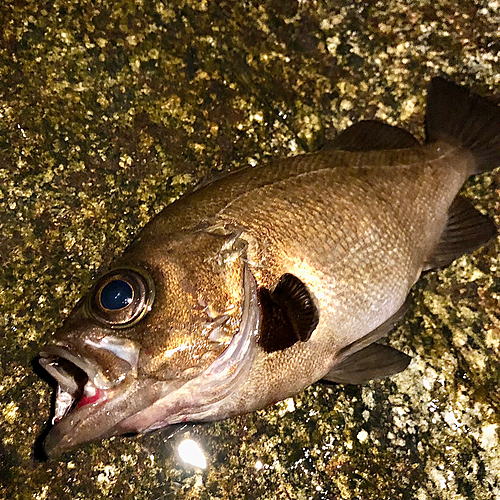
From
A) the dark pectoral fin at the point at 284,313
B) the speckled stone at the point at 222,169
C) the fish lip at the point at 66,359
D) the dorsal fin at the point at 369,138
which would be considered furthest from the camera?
the dorsal fin at the point at 369,138

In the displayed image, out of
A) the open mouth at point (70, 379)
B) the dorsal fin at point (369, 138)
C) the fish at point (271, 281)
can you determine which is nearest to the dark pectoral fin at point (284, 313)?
the fish at point (271, 281)

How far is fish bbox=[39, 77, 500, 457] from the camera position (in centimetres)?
142

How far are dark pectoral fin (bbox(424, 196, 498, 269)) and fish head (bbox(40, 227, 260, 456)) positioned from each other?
3.09 ft

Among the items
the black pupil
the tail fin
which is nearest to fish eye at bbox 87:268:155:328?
the black pupil

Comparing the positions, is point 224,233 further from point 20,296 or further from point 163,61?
point 163,61

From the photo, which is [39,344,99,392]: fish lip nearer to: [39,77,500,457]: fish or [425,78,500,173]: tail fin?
[39,77,500,457]: fish

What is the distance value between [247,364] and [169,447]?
24.5 inches

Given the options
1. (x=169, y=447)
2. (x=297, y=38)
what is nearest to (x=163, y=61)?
(x=297, y=38)

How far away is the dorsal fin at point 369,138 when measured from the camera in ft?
6.65

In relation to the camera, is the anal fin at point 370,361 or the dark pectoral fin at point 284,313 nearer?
the dark pectoral fin at point 284,313

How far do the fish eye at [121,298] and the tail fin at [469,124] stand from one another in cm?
142

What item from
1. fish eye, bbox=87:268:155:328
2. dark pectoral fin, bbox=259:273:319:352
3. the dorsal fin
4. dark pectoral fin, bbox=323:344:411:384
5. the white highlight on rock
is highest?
the dorsal fin

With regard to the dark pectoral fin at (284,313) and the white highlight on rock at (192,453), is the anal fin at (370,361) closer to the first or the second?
the dark pectoral fin at (284,313)

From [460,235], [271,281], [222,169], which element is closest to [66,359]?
[271,281]
